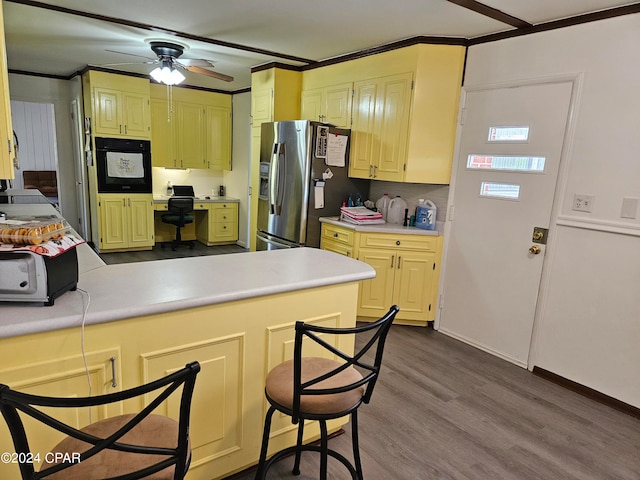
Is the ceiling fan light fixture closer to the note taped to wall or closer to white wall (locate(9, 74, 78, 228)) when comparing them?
the note taped to wall

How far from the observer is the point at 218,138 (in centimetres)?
657

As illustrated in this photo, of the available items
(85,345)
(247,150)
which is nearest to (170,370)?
(85,345)

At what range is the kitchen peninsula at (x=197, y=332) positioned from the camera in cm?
129

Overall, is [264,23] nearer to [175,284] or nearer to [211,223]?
[175,284]

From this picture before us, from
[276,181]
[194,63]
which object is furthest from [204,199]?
[194,63]

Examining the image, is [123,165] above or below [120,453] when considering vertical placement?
above

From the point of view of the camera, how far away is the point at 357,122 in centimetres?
401

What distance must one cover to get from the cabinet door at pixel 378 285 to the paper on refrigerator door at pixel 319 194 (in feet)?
2.20

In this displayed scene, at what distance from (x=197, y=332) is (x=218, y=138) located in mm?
5491

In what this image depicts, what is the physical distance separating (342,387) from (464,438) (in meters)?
1.26

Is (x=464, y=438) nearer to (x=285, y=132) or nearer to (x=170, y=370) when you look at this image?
(x=170, y=370)

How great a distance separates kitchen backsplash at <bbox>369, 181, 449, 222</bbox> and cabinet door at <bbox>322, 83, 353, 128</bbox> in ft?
2.40

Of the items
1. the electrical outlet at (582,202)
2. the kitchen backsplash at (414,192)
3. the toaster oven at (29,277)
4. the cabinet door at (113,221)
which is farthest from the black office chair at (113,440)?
the cabinet door at (113,221)

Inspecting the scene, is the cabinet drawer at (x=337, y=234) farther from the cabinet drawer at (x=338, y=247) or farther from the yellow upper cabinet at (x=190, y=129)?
the yellow upper cabinet at (x=190, y=129)
